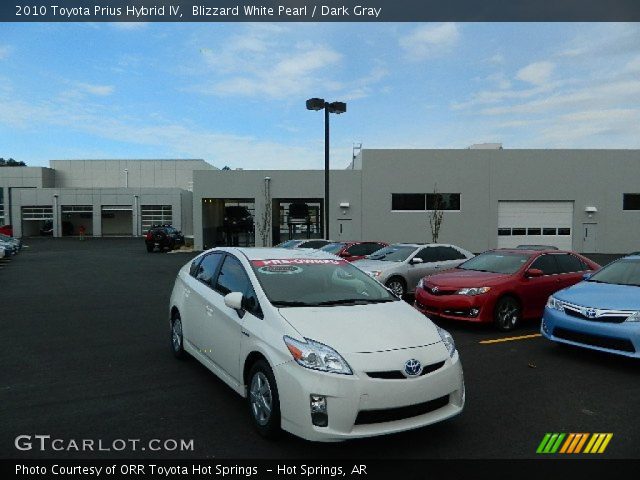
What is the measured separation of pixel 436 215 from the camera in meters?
28.7

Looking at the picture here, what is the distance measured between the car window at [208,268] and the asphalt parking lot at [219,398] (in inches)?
Answer: 45.3

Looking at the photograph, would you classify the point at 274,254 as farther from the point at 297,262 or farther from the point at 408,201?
the point at 408,201

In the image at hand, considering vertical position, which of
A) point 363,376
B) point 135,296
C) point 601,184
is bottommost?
point 135,296

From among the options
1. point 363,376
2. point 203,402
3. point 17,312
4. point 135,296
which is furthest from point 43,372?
point 135,296

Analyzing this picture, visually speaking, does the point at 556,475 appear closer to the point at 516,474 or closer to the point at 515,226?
the point at 516,474

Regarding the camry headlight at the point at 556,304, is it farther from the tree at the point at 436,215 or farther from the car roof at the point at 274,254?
the tree at the point at 436,215

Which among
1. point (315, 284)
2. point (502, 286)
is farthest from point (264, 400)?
point (502, 286)

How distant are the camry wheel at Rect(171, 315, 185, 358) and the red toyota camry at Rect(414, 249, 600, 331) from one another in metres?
4.40

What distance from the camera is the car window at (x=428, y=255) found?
40.4 ft

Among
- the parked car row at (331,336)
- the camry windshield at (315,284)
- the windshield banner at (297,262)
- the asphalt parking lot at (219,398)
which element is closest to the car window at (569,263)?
the asphalt parking lot at (219,398)

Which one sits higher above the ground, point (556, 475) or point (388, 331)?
point (388, 331)

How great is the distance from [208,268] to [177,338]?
4.10 feet

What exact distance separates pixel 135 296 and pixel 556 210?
2590 cm

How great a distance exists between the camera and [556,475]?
3662 millimetres
